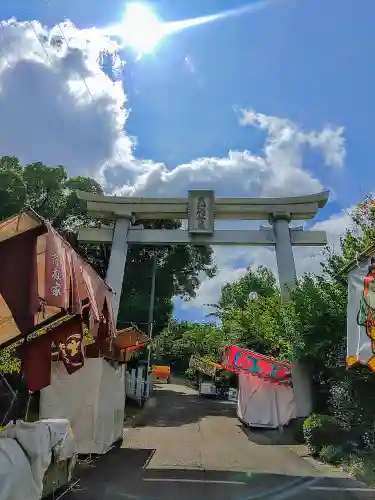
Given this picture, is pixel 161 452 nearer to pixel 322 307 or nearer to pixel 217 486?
pixel 217 486

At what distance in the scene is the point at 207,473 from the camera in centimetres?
897

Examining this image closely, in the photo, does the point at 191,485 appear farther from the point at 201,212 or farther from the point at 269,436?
the point at 201,212

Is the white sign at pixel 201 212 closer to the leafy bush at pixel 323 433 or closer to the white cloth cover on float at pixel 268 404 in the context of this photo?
the white cloth cover on float at pixel 268 404

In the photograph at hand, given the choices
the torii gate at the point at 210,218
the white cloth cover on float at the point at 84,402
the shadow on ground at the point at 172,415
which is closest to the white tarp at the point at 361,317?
the white cloth cover on float at the point at 84,402

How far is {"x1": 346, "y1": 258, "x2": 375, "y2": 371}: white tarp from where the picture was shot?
485 cm

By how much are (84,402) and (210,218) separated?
9.56m

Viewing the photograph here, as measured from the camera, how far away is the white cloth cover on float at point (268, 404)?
1633 centimetres

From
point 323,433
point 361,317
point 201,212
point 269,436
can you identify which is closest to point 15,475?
point 361,317

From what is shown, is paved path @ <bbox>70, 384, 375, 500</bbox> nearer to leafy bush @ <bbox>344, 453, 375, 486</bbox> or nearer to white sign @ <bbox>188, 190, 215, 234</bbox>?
leafy bush @ <bbox>344, 453, 375, 486</bbox>

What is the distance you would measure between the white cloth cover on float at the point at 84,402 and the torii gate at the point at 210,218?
6752mm

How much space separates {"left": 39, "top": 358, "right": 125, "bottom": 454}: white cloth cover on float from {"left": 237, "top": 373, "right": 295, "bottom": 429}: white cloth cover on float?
789 cm

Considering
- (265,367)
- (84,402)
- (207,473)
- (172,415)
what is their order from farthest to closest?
(172,415)
(265,367)
(84,402)
(207,473)

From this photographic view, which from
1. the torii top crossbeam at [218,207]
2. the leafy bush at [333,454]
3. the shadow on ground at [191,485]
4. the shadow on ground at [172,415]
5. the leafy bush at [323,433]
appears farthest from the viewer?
the shadow on ground at [172,415]

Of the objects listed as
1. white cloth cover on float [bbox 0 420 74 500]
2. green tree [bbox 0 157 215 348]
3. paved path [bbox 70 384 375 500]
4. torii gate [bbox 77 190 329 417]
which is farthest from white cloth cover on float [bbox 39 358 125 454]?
green tree [bbox 0 157 215 348]
